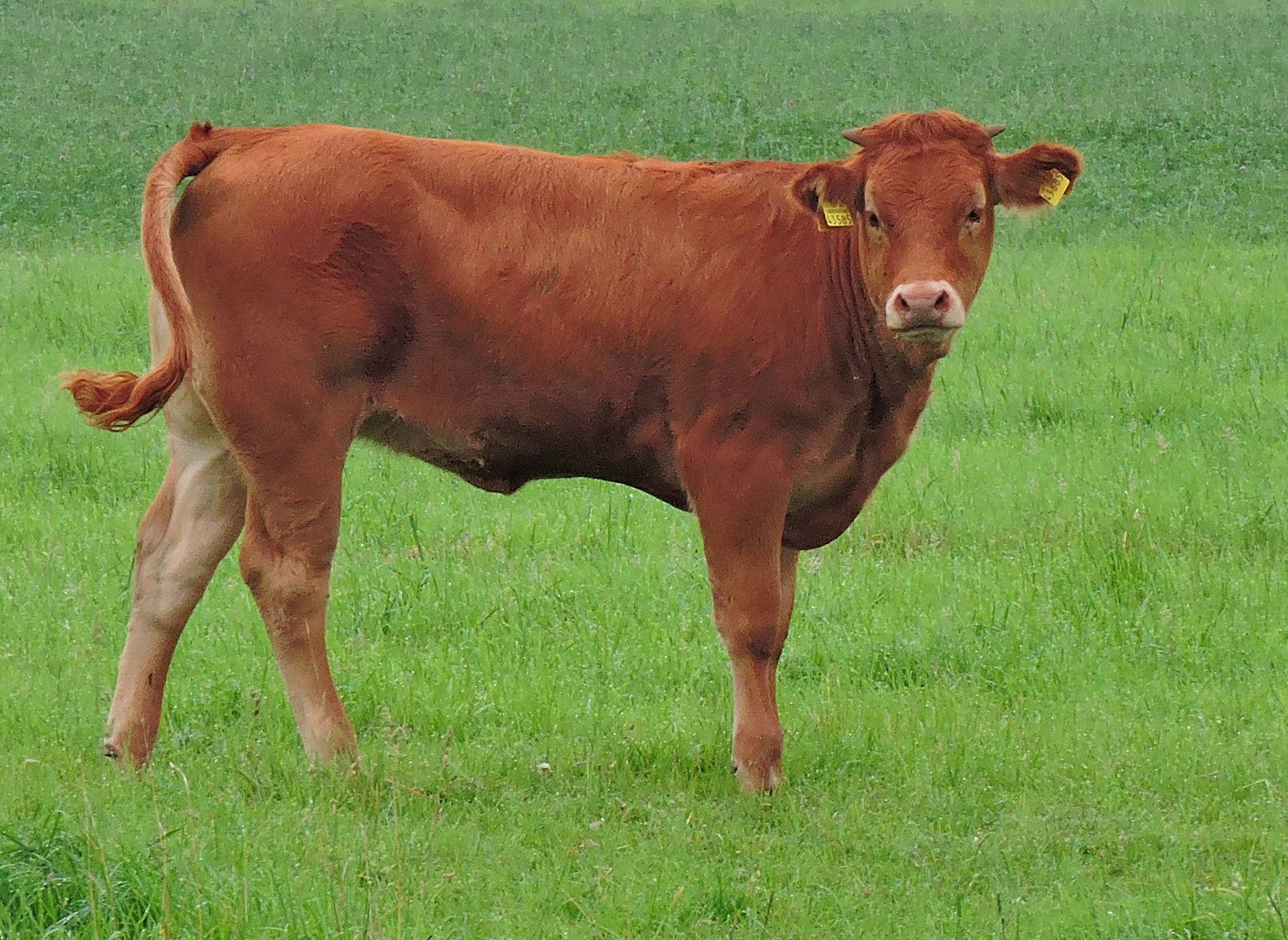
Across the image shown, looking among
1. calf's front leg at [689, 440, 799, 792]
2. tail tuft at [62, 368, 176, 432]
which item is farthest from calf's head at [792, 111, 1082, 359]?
tail tuft at [62, 368, 176, 432]

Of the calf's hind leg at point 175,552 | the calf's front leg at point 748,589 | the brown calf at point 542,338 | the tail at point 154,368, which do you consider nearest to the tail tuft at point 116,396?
the tail at point 154,368

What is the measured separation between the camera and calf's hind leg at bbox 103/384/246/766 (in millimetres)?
5684

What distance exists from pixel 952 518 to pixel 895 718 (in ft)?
8.09

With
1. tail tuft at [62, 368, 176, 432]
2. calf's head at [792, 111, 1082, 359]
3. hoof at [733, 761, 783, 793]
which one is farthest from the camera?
hoof at [733, 761, 783, 793]

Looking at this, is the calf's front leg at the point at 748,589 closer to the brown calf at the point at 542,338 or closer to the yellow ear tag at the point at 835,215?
the brown calf at the point at 542,338

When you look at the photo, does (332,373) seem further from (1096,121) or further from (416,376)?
(1096,121)

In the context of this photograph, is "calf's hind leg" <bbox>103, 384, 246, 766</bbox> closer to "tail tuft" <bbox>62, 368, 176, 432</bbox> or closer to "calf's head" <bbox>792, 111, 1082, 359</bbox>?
"tail tuft" <bbox>62, 368, 176, 432</bbox>

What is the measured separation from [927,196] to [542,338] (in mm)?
1323

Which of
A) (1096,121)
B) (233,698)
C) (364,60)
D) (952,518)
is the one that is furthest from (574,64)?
(233,698)

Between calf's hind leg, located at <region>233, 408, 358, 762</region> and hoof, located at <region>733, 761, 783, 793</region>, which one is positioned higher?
calf's hind leg, located at <region>233, 408, 358, 762</region>

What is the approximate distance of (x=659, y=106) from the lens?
2798cm

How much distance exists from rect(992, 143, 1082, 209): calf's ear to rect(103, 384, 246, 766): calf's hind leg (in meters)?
2.77

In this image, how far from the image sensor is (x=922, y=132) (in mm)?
5477

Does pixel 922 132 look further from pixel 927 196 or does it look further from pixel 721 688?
pixel 721 688
